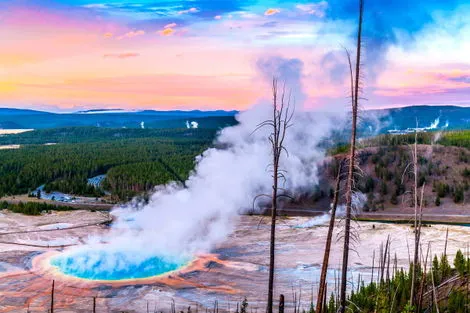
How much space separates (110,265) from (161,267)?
3.70 meters

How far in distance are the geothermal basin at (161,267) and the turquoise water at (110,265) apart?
67 millimetres

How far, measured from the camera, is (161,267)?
1604 inches

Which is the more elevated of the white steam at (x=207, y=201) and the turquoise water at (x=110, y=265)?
the white steam at (x=207, y=201)

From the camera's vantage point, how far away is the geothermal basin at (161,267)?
32875mm

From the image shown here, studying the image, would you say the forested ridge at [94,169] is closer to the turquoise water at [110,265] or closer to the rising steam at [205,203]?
the rising steam at [205,203]

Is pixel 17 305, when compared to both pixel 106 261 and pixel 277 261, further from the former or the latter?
pixel 277 261

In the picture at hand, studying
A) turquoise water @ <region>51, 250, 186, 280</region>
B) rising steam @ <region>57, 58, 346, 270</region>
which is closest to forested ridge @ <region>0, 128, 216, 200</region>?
rising steam @ <region>57, 58, 346, 270</region>

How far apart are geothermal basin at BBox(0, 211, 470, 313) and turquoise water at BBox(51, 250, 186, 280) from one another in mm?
67

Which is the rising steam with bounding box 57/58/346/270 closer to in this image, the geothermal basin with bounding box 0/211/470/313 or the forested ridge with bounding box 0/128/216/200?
the geothermal basin with bounding box 0/211/470/313

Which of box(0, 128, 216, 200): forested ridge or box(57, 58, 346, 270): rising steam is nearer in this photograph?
box(57, 58, 346, 270): rising steam

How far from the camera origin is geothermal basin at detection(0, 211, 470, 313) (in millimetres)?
32875

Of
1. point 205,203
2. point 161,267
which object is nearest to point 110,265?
point 161,267

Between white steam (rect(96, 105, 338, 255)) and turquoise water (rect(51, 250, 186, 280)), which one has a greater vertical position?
white steam (rect(96, 105, 338, 255))

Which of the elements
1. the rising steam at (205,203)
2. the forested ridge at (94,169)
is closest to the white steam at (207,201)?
the rising steam at (205,203)
